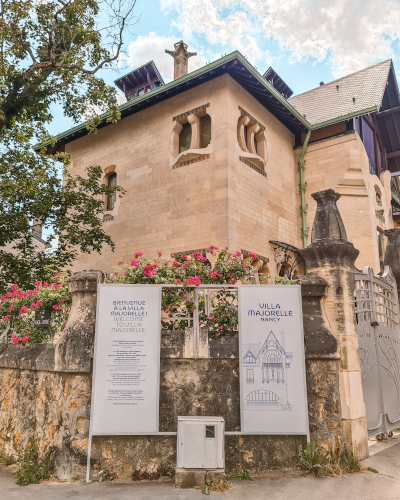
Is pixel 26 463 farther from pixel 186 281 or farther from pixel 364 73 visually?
pixel 364 73

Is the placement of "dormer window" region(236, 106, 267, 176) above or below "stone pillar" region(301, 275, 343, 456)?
above

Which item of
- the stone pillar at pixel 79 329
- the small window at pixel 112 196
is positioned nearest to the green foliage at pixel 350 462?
the stone pillar at pixel 79 329

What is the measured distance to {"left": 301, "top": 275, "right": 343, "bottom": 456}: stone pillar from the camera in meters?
5.12

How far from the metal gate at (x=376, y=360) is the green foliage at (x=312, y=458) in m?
1.92

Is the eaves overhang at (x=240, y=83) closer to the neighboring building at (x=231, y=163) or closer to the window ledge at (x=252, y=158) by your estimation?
the neighboring building at (x=231, y=163)

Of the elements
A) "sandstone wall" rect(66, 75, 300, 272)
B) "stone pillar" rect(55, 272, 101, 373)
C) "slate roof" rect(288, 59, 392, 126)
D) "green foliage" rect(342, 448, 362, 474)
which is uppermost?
"slate roof" rect(288, 59, 392, 126)

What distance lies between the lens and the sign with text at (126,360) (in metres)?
4.96

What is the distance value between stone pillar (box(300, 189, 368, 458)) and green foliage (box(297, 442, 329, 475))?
405mm

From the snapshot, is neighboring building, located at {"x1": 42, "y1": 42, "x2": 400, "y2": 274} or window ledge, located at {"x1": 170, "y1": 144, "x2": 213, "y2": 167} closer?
neighboring building, located at {"x1": 42, "y1": 42, "x2": 400, "y2": 274}

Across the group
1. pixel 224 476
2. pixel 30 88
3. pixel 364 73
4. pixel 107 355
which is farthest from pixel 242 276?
pixel 364 73

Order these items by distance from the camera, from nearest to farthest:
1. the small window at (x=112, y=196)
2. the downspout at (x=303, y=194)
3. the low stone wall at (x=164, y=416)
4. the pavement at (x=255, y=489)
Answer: the pavement at (x=255, y=489)
the low stone wall at (x=164, y=416)
the downspout at (x=303, y=194)
the small window at (x=112, y=196)

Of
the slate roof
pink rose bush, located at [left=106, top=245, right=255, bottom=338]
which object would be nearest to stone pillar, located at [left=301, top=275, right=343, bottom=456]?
pink rose bush, located at [left=106, top=245, right=255, bottom=338]

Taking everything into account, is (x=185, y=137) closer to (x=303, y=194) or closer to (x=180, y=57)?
(x=303, y=194)

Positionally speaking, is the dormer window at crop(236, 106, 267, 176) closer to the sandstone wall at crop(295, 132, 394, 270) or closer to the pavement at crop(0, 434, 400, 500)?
the sandstone wall at crop(295, 132, 394, 270)
